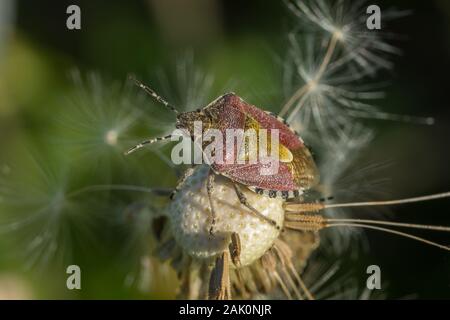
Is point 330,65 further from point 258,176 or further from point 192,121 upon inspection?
point 192,121

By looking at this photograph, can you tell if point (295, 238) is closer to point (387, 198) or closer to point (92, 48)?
point (387, 198)

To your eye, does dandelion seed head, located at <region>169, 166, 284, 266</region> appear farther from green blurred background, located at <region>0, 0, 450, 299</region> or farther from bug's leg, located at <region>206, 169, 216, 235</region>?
green blurred background, located at <region>0, 0, 450, 299</region>

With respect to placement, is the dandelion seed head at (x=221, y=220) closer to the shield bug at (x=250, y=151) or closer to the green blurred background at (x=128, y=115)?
the shield bug at (x=250, y=151)

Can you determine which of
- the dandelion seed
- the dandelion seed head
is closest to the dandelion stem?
the dandelion seed

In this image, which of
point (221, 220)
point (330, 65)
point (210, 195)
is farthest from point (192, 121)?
point (330, 65)

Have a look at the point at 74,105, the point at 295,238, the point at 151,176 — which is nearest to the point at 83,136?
the point at 74,105
